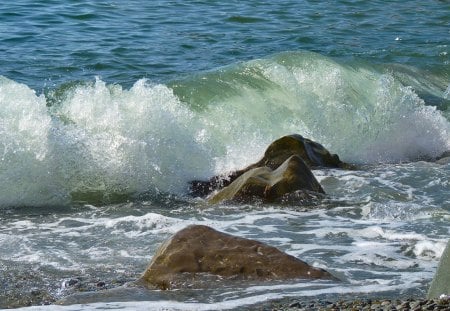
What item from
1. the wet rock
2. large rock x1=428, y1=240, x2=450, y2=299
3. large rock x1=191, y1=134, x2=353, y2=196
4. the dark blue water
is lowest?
the wet rock

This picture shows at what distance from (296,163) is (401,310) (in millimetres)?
4173

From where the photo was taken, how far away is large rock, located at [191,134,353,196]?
11.1 meters

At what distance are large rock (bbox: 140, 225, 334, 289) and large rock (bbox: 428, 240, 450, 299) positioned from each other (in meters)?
1.10

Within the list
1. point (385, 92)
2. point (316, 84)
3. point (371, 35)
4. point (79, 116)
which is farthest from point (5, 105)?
point (371, 35)

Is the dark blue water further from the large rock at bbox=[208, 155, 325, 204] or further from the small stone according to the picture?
the small stone

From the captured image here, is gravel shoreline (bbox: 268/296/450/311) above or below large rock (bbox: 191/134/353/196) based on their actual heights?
above

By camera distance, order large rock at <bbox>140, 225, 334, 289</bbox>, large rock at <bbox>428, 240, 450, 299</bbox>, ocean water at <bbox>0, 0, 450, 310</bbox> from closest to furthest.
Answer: large rock at <bbox>428, 240, 450, 299</bbox>, large rock at <bbox>140, 225, 334, 289</bbox>, ocean water at <bbox>0, 0, 450, 310</bbox>

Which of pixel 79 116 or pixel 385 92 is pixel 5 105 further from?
pixel 385 92

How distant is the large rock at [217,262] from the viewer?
7352 millimetres

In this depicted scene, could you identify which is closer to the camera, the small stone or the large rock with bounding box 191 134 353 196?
the small stone

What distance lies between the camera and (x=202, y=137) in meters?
12.5

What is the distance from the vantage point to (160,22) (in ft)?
60.4

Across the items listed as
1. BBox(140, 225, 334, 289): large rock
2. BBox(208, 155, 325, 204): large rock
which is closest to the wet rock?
BBox(208, 155, 325, 204): large rock

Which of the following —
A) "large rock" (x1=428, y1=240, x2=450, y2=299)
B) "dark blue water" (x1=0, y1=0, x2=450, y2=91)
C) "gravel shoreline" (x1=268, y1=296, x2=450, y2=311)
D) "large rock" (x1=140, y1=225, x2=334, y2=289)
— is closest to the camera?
"gravel shoreline" (x1=268, y1=296, x2=450, y2=311)
